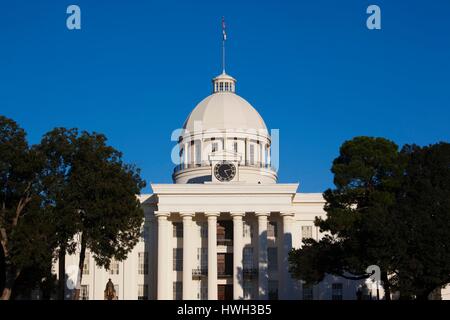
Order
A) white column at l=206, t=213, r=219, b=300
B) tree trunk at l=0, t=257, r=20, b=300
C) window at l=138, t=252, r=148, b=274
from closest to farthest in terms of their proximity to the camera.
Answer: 1. tree trunk at l=0, t=257, r=20, b=300
2. white column at l=206, t=213, r=219, b=300
3. window at l=138, t=252, r=148, b=274

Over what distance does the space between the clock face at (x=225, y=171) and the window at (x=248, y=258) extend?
7153 mm

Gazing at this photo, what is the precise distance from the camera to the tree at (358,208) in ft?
165

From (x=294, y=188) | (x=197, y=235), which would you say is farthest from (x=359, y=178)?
(x=197, y=235)

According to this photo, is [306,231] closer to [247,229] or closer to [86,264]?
[247,229]

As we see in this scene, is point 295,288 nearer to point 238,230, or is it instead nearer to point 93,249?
point 238,230

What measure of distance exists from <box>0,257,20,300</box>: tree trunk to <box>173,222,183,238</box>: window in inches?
1161

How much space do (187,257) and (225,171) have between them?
31.8 feet

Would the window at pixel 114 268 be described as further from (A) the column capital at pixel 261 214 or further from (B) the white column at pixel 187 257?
(A) the column capital at pixel 261 214

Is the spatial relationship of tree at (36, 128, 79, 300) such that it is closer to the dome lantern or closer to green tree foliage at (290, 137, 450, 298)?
green tree foliage at (290, 137, 450, 298)

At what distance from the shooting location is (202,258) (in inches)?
3066

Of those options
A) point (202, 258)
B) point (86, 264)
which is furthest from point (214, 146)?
point (86, 264)

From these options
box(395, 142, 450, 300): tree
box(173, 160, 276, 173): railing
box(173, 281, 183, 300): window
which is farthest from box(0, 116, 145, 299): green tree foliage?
box(173, 160, 276, 173): railing

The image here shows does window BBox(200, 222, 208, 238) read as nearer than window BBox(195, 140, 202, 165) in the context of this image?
Yes

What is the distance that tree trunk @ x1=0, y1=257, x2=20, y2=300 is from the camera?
1934 inches
